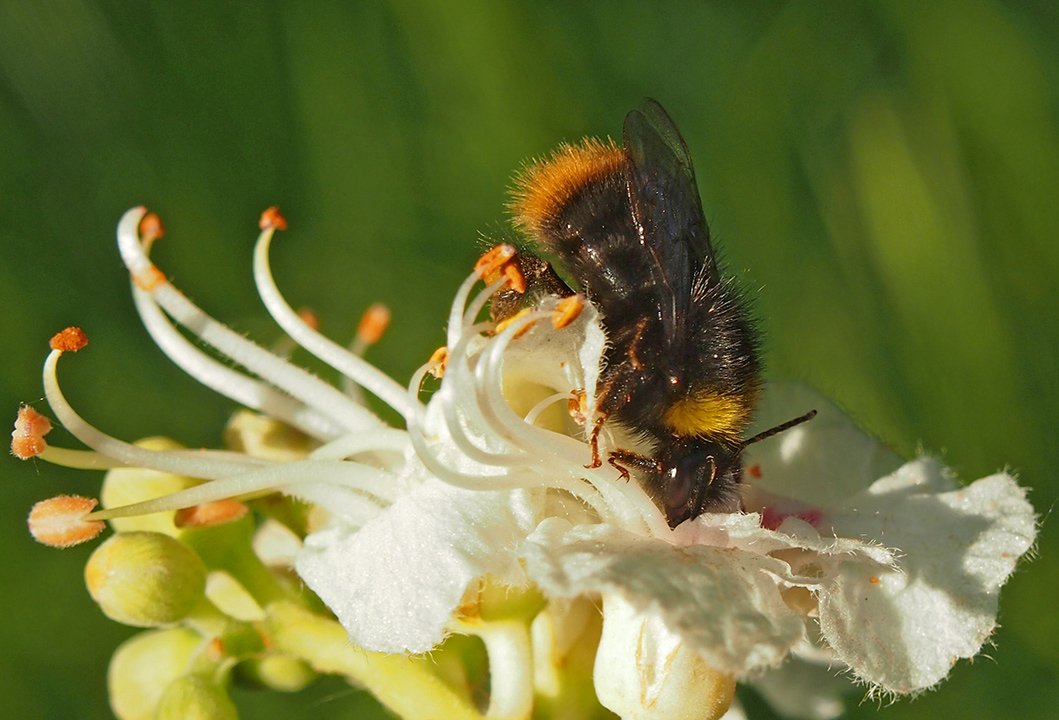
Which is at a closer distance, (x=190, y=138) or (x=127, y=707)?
(x=127, y=707)

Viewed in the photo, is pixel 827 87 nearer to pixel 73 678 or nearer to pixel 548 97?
pixel 548 97

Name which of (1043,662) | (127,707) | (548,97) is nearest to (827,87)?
(548,97)

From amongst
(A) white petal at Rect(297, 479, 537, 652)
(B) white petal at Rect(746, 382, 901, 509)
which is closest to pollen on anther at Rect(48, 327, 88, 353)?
(A) white petal at Rect(297, 479, 537, 652)

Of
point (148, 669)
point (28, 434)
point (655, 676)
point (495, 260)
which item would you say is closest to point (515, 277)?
point (495, 260)

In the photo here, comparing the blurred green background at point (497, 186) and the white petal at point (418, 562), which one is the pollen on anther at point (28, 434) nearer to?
the white petal at point (418, 562)

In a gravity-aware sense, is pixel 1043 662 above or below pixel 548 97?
below

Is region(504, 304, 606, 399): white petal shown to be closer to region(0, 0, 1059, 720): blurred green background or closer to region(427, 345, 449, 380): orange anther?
region(427, 345, 449, 380): orange anther
